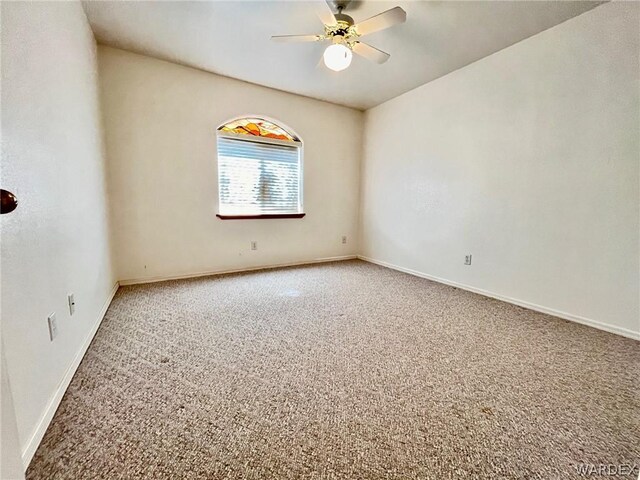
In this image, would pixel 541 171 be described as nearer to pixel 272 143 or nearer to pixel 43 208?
pixel 272 143

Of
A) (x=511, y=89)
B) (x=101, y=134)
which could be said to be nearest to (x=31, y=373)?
(x=101, y=134)

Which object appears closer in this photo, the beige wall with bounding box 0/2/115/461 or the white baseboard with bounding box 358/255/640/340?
the beige wall with bounding box 0/2/115/461

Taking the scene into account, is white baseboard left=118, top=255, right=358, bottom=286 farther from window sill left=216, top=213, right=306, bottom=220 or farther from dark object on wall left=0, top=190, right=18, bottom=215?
dark object on wall left=0, top=190, right=18, bottom=215

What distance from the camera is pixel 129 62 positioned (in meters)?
2.70

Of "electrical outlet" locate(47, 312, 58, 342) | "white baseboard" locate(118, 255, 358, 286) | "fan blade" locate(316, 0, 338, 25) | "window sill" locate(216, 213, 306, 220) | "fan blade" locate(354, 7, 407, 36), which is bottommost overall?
"white baseboard" locate(118, 255, 358, 286)

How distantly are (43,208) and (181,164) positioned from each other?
197cm

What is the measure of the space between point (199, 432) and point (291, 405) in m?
0.38

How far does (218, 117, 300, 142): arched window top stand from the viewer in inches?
132

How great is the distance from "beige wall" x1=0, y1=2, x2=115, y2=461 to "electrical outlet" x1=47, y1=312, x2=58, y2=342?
3 centimetres

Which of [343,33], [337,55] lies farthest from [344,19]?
[337,55]

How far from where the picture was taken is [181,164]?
3.05 m

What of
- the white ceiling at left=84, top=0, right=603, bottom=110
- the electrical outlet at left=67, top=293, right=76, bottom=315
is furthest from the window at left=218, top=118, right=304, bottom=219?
the electrical outlet at left=67, top=293, right=76, bottom=315

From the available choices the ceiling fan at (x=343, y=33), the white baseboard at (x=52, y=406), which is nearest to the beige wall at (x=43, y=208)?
the white baseboard at (x=52, y=406)

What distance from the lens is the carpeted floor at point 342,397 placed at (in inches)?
37.8
